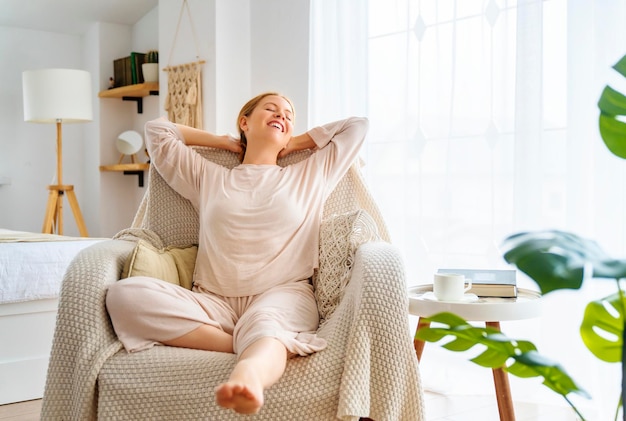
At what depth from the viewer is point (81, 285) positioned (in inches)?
64.4

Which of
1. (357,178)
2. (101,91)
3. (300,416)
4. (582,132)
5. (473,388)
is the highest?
(101,91)

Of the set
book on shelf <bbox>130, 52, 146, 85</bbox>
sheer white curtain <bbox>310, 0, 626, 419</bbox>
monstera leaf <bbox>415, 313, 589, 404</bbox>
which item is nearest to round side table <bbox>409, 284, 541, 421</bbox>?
sheer white curtain <bbox>310, 0, 626, 419</bbox>

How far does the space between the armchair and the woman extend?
0.05 meters

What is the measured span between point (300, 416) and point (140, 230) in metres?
0.91

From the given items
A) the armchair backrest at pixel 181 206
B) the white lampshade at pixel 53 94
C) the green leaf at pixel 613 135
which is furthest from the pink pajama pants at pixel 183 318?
the white lampshade at pixel 53 94

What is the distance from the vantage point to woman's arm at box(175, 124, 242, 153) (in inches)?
86.7

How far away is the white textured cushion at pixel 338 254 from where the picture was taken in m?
1.83

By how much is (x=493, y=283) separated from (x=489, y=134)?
822mm

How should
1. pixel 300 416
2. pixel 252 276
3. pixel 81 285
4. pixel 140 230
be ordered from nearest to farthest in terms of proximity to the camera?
1. pixel 300 416
2. pixel 81 285
3. pixel 252 276
4. pixel 140 230

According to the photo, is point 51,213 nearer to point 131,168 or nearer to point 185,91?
point 131,168

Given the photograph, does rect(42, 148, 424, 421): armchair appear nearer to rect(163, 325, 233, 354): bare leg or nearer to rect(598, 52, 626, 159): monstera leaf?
rect(163, 325, 233, 354): bare leg

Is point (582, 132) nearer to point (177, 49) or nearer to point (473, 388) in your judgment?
point (473, 388)

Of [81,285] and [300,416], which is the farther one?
[81,285]

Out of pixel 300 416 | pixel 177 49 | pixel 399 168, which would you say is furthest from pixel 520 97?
pixel 177 49
